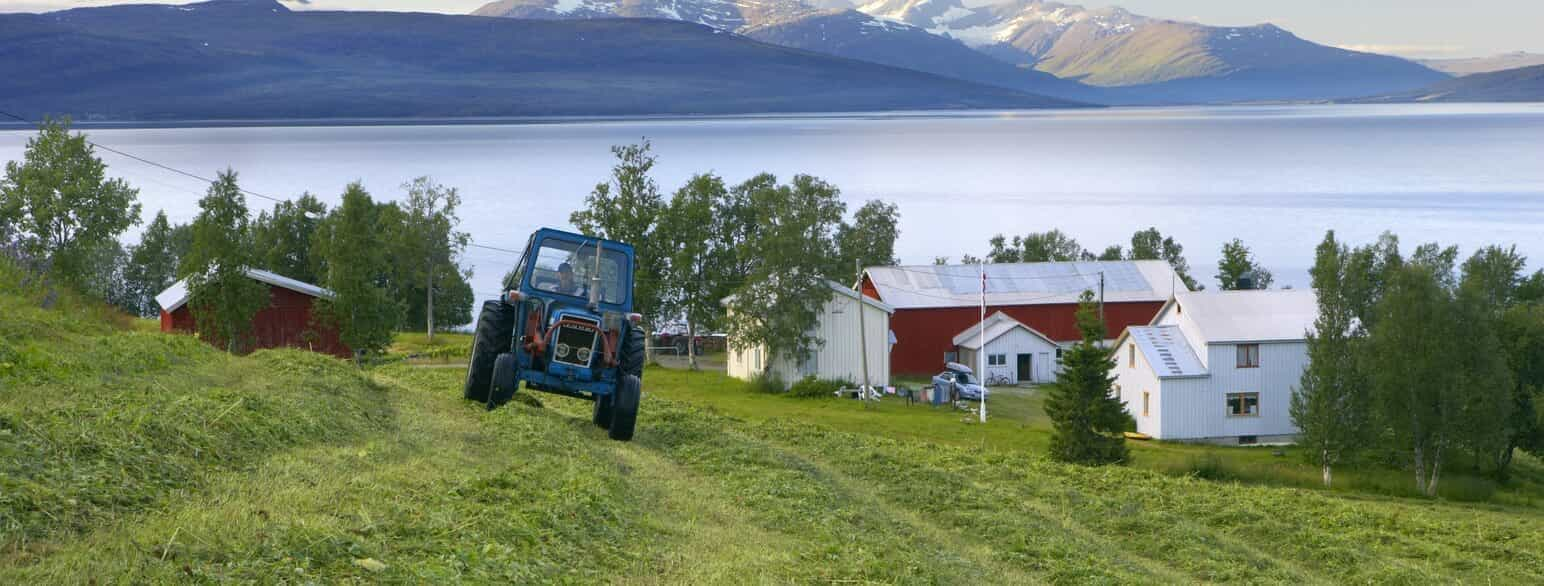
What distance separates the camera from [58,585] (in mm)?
7125

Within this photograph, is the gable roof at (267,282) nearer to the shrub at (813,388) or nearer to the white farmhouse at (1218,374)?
the shrub at (813,388)

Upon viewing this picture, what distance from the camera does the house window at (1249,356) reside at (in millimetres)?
38000

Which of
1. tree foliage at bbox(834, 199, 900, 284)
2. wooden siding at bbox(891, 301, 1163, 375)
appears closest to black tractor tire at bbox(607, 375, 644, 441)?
wooden siding at bbox(891, 301, 1163, 375)

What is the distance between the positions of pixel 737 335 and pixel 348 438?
3239 centimetres

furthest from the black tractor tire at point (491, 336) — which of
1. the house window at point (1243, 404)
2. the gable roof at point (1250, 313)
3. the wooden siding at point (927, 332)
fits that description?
the wooden siding at point (927, 332)

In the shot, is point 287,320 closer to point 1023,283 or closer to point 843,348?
point 843,348

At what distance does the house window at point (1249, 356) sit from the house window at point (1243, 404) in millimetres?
806

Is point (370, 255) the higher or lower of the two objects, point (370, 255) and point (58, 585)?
the higher

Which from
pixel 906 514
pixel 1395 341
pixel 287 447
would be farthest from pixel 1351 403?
pixel 287 447

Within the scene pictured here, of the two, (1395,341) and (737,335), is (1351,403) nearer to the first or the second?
(1395,341)

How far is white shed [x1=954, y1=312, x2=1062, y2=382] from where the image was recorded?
49719 mm

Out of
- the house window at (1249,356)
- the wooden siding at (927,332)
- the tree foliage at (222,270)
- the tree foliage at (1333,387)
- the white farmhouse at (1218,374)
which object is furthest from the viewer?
the wooden siding at (927,332)

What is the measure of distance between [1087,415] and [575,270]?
15502 millimetres

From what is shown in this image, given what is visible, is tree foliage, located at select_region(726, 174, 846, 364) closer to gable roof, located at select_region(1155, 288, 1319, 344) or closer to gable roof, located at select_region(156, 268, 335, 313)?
gable roof, located at select_region(1155, 288, 1319, 344)
